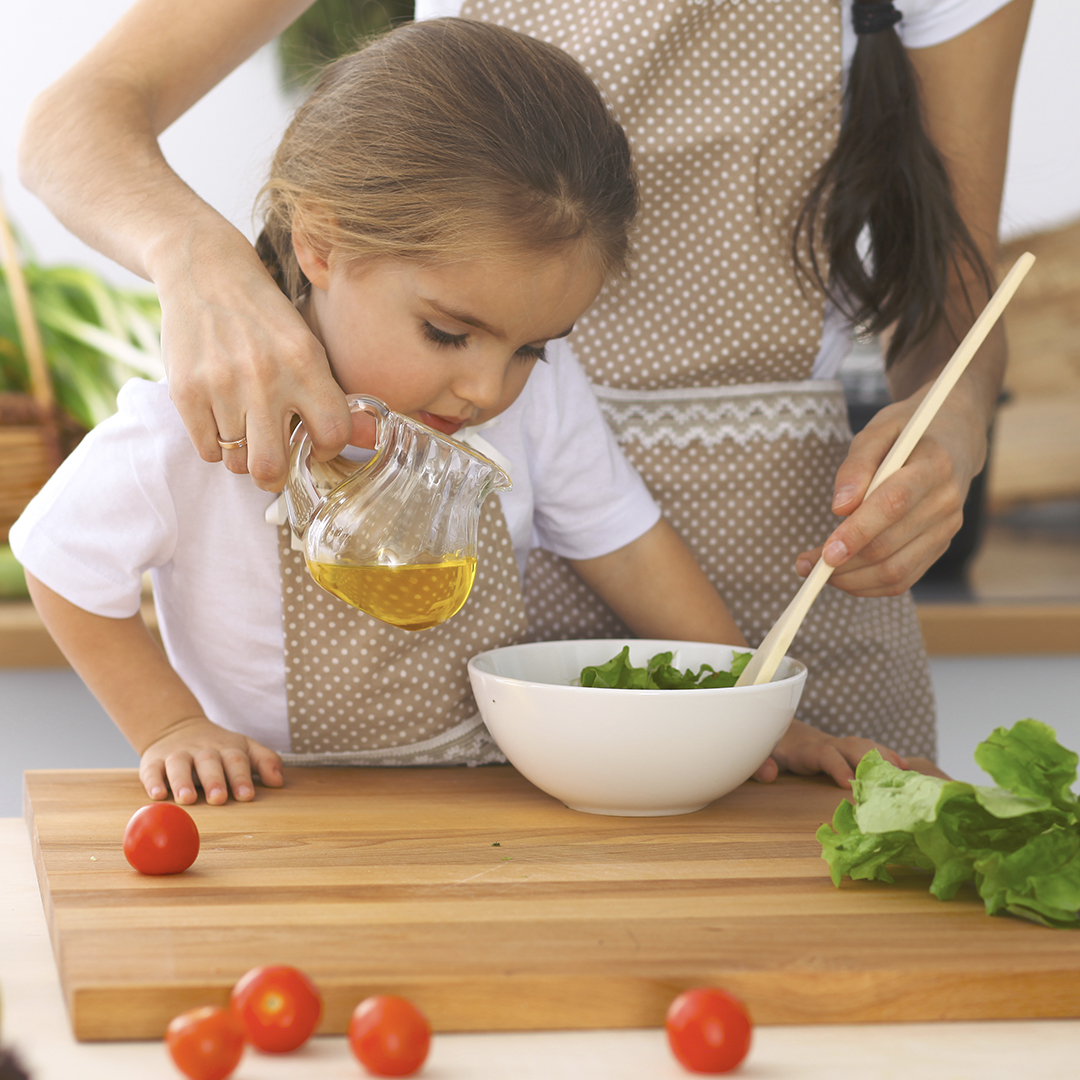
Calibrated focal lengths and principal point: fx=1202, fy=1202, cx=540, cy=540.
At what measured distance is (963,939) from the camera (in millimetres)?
585

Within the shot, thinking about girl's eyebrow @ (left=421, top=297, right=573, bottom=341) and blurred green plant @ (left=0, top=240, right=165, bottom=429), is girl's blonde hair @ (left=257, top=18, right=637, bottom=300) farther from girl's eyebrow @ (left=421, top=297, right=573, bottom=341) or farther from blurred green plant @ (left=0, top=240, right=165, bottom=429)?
blurred green plant @ (left=0, top=240, right=165, bottom=429)

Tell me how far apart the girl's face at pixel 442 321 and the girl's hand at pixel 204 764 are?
0.27 m

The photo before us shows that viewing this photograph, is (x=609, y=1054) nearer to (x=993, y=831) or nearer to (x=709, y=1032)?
(x=709, y=1032)

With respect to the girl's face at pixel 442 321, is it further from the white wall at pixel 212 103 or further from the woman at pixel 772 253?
the white wall at pixel 212 103

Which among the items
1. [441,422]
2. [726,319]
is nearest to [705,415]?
[726,319]

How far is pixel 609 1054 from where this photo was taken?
0.51 meters

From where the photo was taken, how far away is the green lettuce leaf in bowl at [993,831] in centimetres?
60

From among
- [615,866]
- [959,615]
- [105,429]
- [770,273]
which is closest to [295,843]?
[615,866]

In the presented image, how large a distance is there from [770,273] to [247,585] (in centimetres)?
54

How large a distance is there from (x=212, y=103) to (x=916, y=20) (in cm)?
131

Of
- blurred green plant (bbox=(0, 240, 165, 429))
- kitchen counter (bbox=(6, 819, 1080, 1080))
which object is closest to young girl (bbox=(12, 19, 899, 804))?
kitchen counter (bbox=(6, 819, 1080, 1080))

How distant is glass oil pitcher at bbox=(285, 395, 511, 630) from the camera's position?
29.3 inches

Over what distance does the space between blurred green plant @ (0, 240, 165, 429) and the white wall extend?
4.4 inches

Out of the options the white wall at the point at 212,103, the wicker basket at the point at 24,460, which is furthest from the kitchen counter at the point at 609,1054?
the white wall at the point at 212,103
